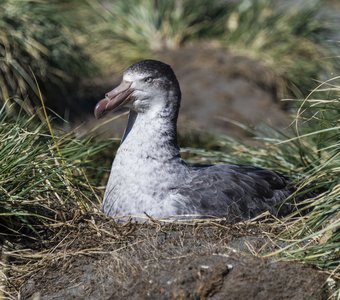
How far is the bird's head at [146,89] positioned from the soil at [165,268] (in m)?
1.07

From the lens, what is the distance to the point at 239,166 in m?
7.18

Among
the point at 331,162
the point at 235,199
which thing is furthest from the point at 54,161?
the point at 331,162

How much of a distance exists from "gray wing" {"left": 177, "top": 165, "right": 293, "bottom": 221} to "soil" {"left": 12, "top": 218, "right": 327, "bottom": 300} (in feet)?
1.53

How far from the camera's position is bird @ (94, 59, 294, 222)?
6559 millimetres

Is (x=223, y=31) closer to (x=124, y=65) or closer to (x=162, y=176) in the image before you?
(x=124, y=65)

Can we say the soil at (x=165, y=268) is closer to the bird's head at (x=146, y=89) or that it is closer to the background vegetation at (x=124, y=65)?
the background vegetation at (x=124, y=65)

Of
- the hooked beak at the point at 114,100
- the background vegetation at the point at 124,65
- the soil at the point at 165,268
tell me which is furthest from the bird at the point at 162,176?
the soil at the point at 165,268

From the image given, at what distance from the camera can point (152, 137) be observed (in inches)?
269

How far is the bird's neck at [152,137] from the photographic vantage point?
6.80 m

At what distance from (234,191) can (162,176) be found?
1.59ft

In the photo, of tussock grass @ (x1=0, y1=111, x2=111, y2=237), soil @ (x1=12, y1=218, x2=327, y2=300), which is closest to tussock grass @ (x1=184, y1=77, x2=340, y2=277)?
soil @ (x1=12, y1=218, x2=327, y2=300)

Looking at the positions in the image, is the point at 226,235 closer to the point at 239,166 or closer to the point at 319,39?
the point at 239,166

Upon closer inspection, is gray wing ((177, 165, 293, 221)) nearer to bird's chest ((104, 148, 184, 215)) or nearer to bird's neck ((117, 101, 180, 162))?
bird's chest ((104, 148, 184, 215))

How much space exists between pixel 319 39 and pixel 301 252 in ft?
24.0
